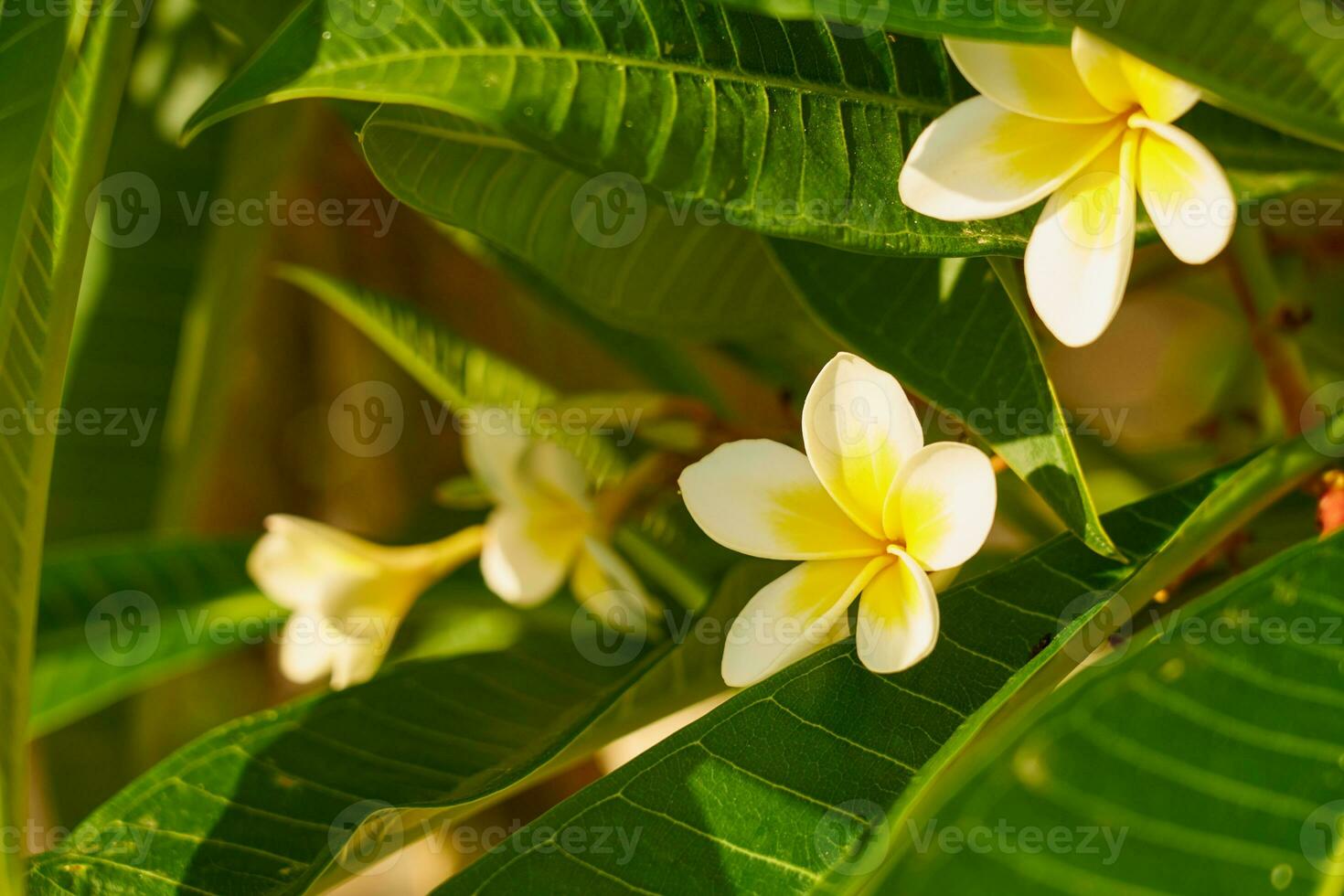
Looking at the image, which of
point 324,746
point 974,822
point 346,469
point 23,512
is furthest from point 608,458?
point 346,469

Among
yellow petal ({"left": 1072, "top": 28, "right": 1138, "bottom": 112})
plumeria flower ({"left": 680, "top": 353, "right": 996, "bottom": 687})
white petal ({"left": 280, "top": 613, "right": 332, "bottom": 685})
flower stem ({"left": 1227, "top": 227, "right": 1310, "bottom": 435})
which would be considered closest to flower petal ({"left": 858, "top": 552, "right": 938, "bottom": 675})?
plumeria flower ({"left": 680, "top": 353, "right": 996, "bottom": 687})

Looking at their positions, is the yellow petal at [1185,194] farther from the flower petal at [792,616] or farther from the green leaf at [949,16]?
the flower petal at [792,616]

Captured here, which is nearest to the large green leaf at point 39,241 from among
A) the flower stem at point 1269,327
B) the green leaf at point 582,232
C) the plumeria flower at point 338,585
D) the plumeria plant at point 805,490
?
the plumeria plant at point 805,490

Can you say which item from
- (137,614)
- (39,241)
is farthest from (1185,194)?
(137,614)

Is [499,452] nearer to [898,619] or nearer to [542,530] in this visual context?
[542,530]

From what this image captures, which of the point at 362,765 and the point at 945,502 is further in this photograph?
the point at 362,765

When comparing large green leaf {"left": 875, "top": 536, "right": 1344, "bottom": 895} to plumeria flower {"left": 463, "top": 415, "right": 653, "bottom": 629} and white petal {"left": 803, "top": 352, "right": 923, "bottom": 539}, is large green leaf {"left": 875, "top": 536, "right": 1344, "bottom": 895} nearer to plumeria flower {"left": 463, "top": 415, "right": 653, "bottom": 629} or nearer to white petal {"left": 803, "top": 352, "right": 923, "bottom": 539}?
white petal {"left": 803, "top": 352, "right": 923, "bottom": 539}

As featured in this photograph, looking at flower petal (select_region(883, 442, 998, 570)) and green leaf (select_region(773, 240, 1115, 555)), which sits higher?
green leaf (select_region(773, 240, 1115, 555))
